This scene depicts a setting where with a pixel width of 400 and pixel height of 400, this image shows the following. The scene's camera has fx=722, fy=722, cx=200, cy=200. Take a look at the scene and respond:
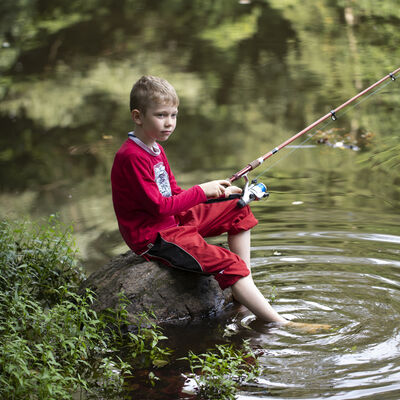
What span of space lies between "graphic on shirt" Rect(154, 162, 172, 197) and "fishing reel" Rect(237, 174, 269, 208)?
413 mm

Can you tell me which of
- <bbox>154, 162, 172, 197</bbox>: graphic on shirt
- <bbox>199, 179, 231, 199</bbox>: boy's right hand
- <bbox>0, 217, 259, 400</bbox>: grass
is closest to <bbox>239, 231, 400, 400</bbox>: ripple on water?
<bbox>0, 217, 259, 400</bbox>: grass

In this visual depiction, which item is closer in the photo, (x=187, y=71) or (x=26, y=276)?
(x=26, y=276)

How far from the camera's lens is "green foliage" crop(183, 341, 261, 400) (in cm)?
317

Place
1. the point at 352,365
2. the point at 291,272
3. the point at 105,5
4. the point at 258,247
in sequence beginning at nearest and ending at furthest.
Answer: the point at 352,365, the point at 291,272, the point at 258,247, the point at 105,5

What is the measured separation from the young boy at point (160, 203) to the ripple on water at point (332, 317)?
0.90ft

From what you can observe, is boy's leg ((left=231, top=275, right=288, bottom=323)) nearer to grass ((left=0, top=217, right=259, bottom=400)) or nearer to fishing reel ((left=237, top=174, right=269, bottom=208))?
grass ((left=0, top=217, right=259, bottom=400))

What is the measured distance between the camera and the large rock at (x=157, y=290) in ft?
12.9

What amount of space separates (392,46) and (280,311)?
683 cm

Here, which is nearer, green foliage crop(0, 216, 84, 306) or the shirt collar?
the shirt collar

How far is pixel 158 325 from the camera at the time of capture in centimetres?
394

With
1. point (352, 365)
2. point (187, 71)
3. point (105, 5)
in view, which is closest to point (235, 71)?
point (187, 71)

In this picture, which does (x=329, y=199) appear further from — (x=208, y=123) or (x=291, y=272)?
(x=208, y=123)

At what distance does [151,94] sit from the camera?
3799mm

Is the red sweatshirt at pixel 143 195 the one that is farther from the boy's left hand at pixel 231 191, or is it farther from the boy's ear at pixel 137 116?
the boy's left hand at pixel 231 191
